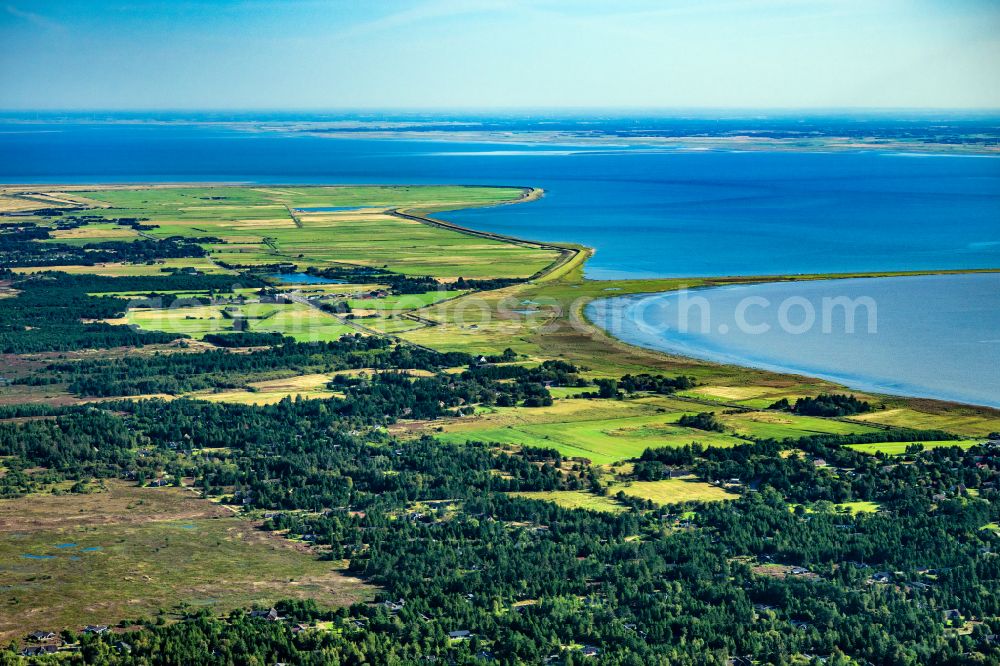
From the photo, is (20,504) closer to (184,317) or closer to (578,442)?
(578,442)

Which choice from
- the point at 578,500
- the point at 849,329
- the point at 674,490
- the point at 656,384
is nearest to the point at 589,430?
the point at 656,384

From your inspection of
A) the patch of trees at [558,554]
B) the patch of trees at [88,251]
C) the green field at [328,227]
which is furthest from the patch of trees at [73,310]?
the patch of trees at [558,554]

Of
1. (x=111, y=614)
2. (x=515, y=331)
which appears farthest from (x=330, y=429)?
(x=515, y=331)

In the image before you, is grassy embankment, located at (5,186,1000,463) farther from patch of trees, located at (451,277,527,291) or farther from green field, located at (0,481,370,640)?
green field, located at (0,481,370,640)

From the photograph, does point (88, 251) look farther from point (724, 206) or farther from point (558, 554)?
point (558, 554)

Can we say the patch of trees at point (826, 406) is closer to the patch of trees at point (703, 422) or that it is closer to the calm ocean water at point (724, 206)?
the patch of trees at point (703, 422)

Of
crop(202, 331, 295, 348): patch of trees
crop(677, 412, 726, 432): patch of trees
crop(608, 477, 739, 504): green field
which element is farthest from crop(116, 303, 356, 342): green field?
crop(608, 477, 739, 504): green field
